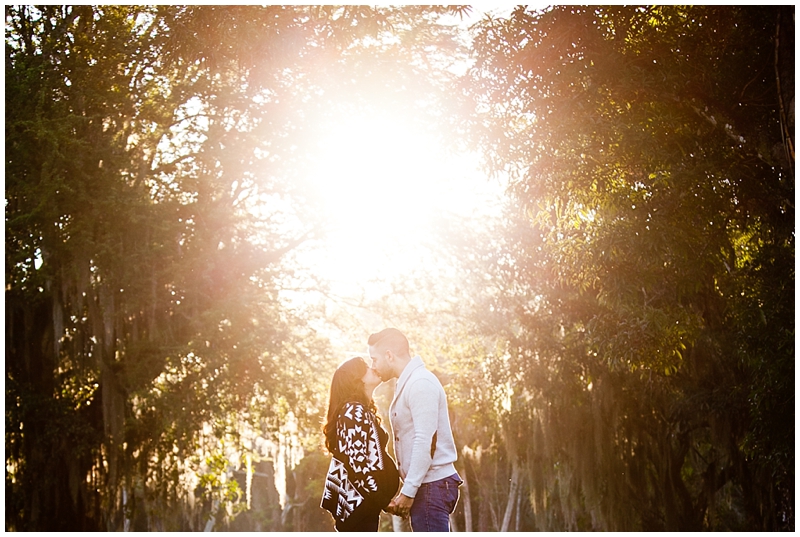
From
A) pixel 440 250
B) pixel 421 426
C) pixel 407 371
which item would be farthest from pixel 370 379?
pixel 440 250

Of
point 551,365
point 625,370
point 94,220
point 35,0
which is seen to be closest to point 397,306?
point 551,365

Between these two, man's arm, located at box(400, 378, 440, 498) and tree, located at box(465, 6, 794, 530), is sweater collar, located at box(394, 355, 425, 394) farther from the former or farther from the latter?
tree, located at box(465, 6, 794, 530)

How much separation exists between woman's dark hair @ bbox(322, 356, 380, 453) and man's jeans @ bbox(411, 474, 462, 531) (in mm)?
387

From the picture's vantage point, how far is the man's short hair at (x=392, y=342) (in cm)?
316

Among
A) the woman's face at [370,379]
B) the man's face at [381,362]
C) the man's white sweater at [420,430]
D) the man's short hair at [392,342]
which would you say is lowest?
the man's white sweater at [420,430]

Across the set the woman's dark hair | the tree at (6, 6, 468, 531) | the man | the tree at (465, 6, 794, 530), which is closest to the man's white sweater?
the man

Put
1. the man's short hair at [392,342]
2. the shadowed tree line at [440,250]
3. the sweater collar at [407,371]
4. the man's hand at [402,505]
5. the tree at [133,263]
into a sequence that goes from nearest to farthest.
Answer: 1. the man's hand at [402,505]
2. the sweater collar at [407,371]
3. the man's short hair at [392,342]
4. the shadowed tree line at [440,250]
5. the tree at [133,263]

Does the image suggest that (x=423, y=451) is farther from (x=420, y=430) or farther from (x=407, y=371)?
(x=407, y=371)

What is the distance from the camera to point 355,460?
3133mm

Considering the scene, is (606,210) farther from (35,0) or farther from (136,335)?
(35,0)

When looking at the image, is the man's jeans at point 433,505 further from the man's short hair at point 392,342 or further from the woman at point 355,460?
the man's short hair at point 392,342

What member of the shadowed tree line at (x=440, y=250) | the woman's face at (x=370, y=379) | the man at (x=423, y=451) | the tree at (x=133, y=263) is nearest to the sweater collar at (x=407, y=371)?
the man at (x=423, y=451)

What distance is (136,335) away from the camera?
7.98 m

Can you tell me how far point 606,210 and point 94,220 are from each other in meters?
5.20
